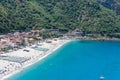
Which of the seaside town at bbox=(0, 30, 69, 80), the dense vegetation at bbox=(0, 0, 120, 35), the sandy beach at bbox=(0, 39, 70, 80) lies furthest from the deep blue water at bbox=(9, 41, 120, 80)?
the dense vegetation at bbox=(0, 0, 120, 35)

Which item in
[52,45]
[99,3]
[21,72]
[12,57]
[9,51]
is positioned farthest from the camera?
[99,3]

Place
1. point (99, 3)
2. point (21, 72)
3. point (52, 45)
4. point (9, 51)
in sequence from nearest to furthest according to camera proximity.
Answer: point (21, 72) < point (9, 51) < point (52, 45) < point (99, 3)

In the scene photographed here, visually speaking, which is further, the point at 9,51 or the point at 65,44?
the point at 65,44

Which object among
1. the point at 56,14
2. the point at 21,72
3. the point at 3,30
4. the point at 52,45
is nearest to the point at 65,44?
the point at 52,45

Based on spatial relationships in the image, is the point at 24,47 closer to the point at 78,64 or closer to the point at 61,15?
the point at 78,64

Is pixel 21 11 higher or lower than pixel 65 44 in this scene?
higher

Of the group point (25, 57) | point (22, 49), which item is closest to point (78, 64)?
point (25, 57)

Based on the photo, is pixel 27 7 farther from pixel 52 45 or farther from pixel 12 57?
pixel 12 57

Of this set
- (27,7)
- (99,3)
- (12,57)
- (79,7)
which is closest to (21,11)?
(27,7)
